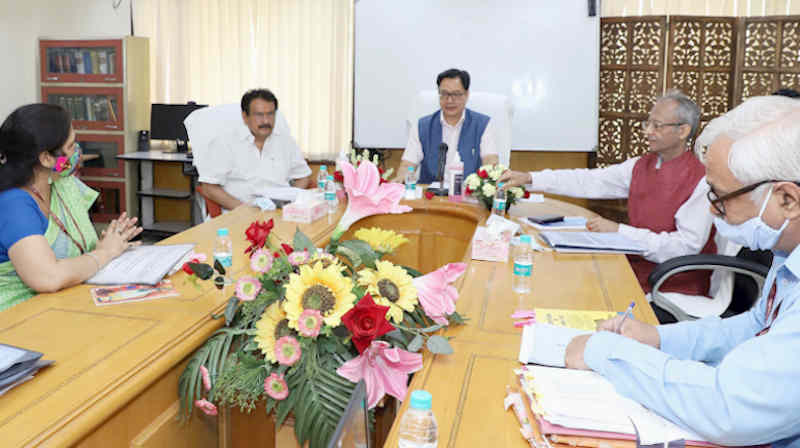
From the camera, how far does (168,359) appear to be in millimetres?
1218

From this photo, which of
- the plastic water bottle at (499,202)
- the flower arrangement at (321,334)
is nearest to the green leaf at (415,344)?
the flower arrangement at (321,334)

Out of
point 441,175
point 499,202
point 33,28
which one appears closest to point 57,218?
point 499,202

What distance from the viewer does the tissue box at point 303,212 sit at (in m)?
2.57

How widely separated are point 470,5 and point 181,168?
10.1 feet

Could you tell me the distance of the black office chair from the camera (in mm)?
2129

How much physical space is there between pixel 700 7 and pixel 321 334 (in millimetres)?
4952

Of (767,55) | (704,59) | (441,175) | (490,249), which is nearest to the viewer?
(490,249)

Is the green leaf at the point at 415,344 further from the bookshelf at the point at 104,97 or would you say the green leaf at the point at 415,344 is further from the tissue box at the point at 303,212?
the bookshelf at the point at 104,97

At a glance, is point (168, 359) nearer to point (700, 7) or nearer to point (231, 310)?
point (231, 310)

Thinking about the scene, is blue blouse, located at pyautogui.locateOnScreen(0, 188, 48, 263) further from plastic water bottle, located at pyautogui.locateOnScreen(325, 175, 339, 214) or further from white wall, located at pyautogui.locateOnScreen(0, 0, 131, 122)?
white wall, located at pyautogui.locateOnScreen(0, 0, 131, 122)

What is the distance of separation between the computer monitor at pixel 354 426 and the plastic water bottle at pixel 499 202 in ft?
6.46

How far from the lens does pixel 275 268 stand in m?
1.24

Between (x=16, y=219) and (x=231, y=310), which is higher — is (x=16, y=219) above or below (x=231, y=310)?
above

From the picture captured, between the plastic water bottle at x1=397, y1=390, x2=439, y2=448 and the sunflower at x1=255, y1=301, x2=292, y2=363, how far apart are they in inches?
13.5
